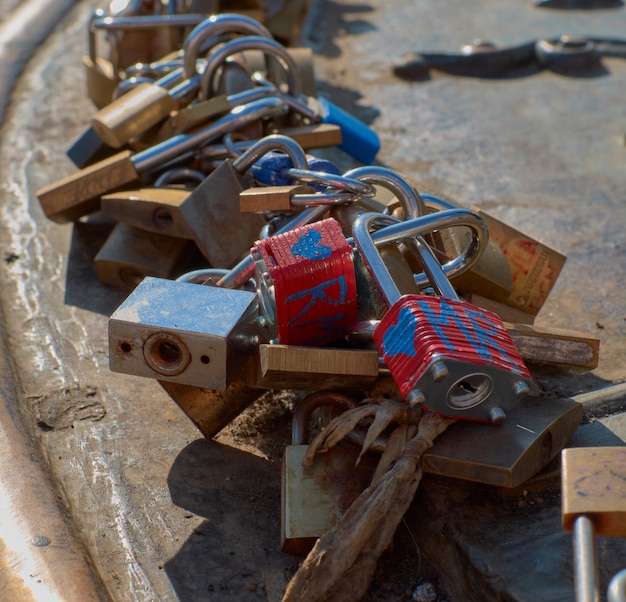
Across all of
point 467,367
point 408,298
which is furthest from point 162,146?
point 467,367

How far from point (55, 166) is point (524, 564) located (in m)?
2.83

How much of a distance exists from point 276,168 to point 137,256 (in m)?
0.57

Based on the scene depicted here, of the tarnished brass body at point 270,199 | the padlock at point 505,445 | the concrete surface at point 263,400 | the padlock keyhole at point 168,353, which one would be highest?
the tarnished brass body at point 270,199

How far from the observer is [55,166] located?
3693 millimetres

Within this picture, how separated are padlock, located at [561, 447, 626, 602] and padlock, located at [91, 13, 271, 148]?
2066 mm

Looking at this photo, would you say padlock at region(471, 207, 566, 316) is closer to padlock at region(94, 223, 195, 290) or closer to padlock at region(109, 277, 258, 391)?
padlock at region(109, 277, 258, 391)

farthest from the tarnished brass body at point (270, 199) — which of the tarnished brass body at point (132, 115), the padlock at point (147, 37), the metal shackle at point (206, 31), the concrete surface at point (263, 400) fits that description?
the padlock at point (147, 37)

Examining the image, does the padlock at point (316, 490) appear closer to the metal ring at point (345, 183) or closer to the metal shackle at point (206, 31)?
the metal ring at point (345, 183)

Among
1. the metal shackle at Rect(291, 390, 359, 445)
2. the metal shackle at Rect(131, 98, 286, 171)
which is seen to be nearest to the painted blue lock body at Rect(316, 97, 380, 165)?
the metal shackle at Rect(131, 98, 286, 171)

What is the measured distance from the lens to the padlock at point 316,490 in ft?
5.41

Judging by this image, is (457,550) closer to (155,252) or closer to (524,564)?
(524,564)

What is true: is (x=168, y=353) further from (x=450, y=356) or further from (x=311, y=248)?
(x=450, y=356)

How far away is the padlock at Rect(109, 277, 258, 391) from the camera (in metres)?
1.74

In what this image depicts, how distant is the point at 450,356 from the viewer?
4.92 feet
